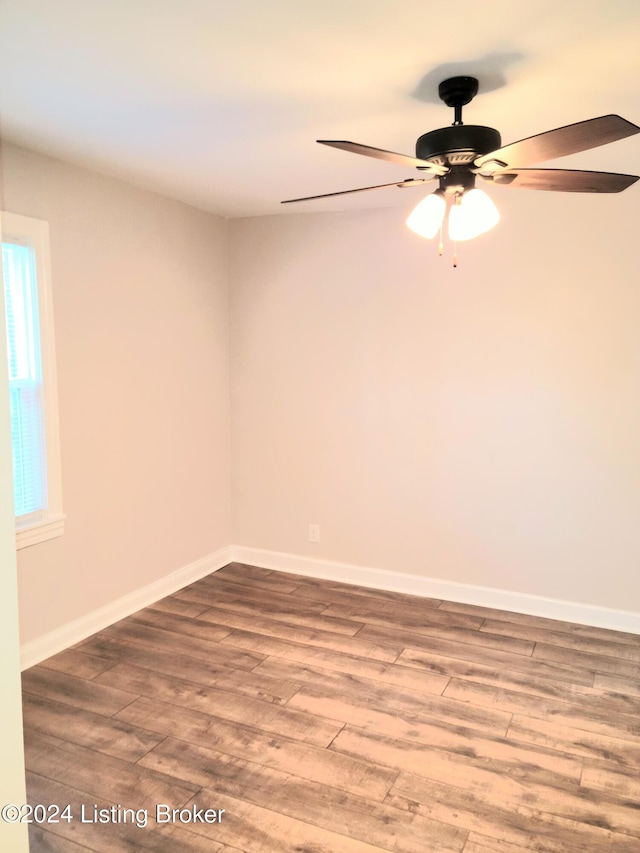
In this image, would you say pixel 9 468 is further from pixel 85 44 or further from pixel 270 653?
pixel 270 653

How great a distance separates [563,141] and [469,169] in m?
0.39

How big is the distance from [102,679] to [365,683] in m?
1.21

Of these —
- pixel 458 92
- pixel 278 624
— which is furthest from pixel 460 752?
pixel 458 92

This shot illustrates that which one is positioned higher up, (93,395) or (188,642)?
(93,395)

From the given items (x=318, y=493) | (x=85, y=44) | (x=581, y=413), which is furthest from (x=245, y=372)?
(x=85, y=44)

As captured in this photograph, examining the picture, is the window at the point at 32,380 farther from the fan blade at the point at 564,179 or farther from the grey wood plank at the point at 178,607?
the fan blade at the point at 564,179

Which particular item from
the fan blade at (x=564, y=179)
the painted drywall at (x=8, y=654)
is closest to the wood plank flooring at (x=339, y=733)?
the painted drywall at (x=8, y=654)

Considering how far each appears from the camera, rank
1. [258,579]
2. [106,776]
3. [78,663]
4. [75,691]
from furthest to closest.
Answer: [258,579]
[78,663]
[75,691]
[106,776]

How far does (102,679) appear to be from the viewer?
2.92 meters

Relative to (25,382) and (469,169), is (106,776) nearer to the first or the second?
(25,382)

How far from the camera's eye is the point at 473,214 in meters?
2.06

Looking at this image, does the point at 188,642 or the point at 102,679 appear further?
the point at 188,642

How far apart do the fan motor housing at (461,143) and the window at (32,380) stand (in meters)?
1.91

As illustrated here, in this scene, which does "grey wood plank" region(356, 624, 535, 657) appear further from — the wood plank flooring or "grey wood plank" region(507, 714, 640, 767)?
"grey wood plank" region(507, 714, 640, 767)
